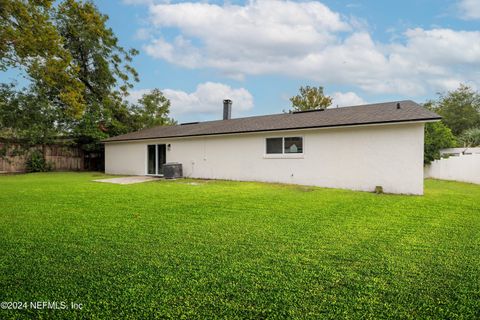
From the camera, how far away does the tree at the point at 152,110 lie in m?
22.4

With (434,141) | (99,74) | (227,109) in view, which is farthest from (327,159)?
(99,74)

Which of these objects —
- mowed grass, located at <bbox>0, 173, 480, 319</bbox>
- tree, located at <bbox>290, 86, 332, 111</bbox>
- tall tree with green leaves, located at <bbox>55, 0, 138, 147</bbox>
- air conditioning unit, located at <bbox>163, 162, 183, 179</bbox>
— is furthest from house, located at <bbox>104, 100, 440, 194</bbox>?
tree, located at <bbox>290, 86, 332, 111</bbox>

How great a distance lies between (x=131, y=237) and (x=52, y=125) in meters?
17.2

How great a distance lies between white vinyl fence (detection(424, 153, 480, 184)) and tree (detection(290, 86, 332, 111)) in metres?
19.7

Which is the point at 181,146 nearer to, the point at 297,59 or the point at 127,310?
the point at 297,59

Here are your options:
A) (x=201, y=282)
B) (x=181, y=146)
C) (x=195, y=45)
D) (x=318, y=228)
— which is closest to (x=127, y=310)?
(x=201, y=282)

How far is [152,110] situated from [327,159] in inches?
666

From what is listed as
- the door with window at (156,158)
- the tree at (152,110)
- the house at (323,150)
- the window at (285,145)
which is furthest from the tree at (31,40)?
the tree at (152,110)

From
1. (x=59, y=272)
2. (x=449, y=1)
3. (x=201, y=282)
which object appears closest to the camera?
(x=201, y=282)

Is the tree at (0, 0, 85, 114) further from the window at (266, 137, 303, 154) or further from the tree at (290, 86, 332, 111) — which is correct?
the tree at (290, 86, 332, 111)

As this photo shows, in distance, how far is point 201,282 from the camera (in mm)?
2678

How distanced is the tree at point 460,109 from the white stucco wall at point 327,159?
25882 mm

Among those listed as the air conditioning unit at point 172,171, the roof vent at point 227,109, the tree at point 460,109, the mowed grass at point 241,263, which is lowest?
the mowed grass at point 241,263

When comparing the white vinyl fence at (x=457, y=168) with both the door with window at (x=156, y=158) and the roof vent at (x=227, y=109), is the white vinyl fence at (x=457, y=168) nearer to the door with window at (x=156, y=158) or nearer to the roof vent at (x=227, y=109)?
the roof vent at (x=227, y=109)
